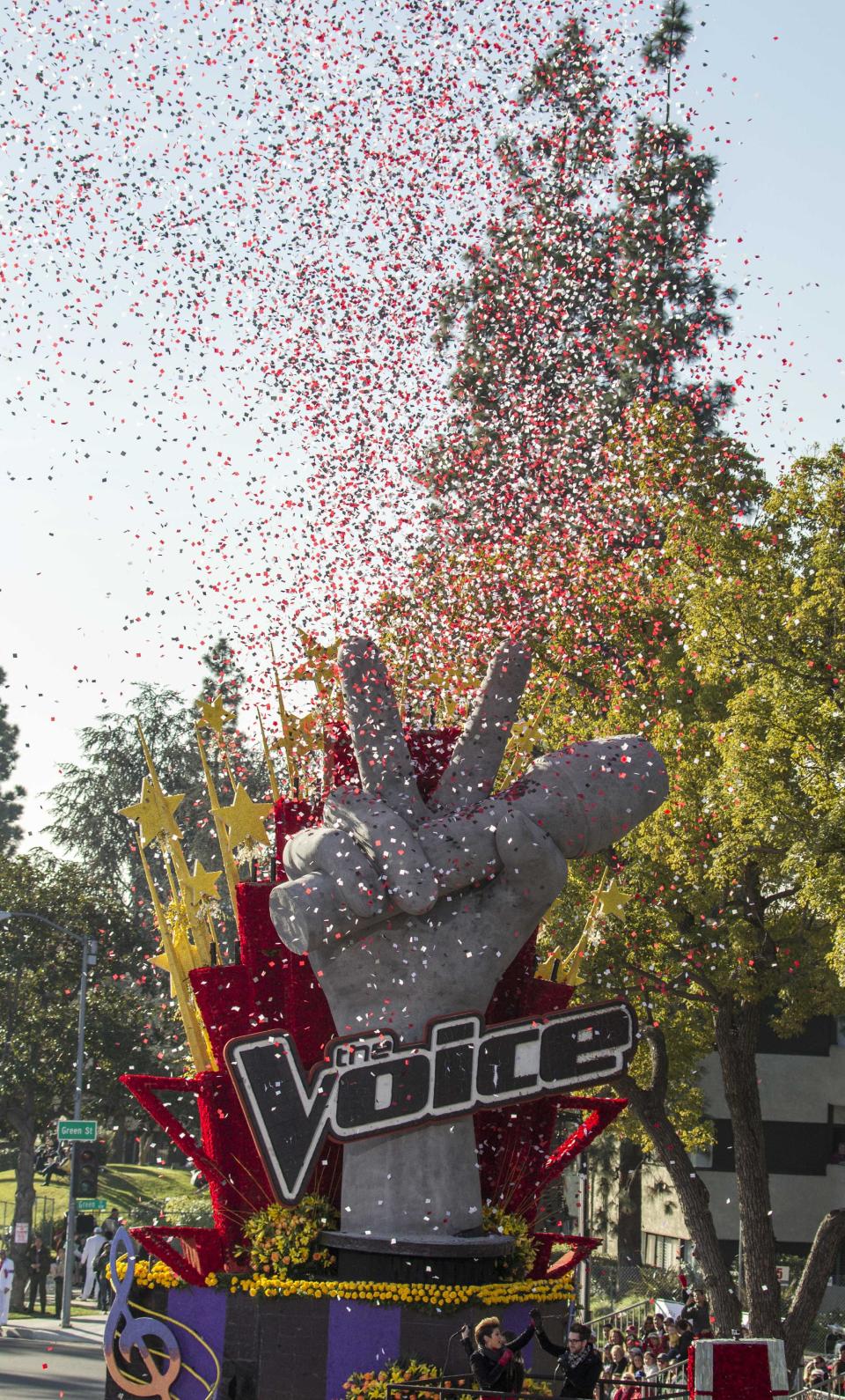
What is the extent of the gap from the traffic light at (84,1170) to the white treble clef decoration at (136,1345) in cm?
1652

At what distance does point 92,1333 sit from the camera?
101ft

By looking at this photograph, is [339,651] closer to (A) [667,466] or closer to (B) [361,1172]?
(B) [361,1172]

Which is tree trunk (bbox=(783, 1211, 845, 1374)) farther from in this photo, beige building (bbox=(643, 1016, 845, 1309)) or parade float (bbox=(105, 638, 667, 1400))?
beige building (bbox=(643, 1016, 845, 1309))

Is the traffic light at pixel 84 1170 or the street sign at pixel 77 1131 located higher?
the street sign at pixel 77 1131

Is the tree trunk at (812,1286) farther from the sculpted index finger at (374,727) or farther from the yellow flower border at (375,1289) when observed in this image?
the sculpted index finger at (374,727)

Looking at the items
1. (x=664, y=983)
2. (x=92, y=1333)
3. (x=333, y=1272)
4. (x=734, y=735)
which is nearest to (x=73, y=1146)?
(x=92, y=1333)

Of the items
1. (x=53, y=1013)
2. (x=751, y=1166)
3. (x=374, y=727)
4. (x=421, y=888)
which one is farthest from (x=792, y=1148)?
(x=421, y=888)

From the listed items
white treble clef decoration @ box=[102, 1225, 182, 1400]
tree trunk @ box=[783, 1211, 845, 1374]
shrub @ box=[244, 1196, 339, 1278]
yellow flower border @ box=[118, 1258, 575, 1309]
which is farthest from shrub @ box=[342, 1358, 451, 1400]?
tree trunk @ box=[783, 1211, 845, 1374]

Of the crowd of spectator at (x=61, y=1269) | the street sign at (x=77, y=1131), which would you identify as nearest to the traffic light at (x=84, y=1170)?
the street sign at (x=77, y=1131)

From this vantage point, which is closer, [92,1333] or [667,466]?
[667,466]

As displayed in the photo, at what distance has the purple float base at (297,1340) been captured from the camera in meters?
13.7

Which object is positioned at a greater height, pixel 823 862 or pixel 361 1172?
pixel 823 862

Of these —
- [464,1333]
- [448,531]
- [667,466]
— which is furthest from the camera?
[448,531]

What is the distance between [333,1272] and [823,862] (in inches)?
365
